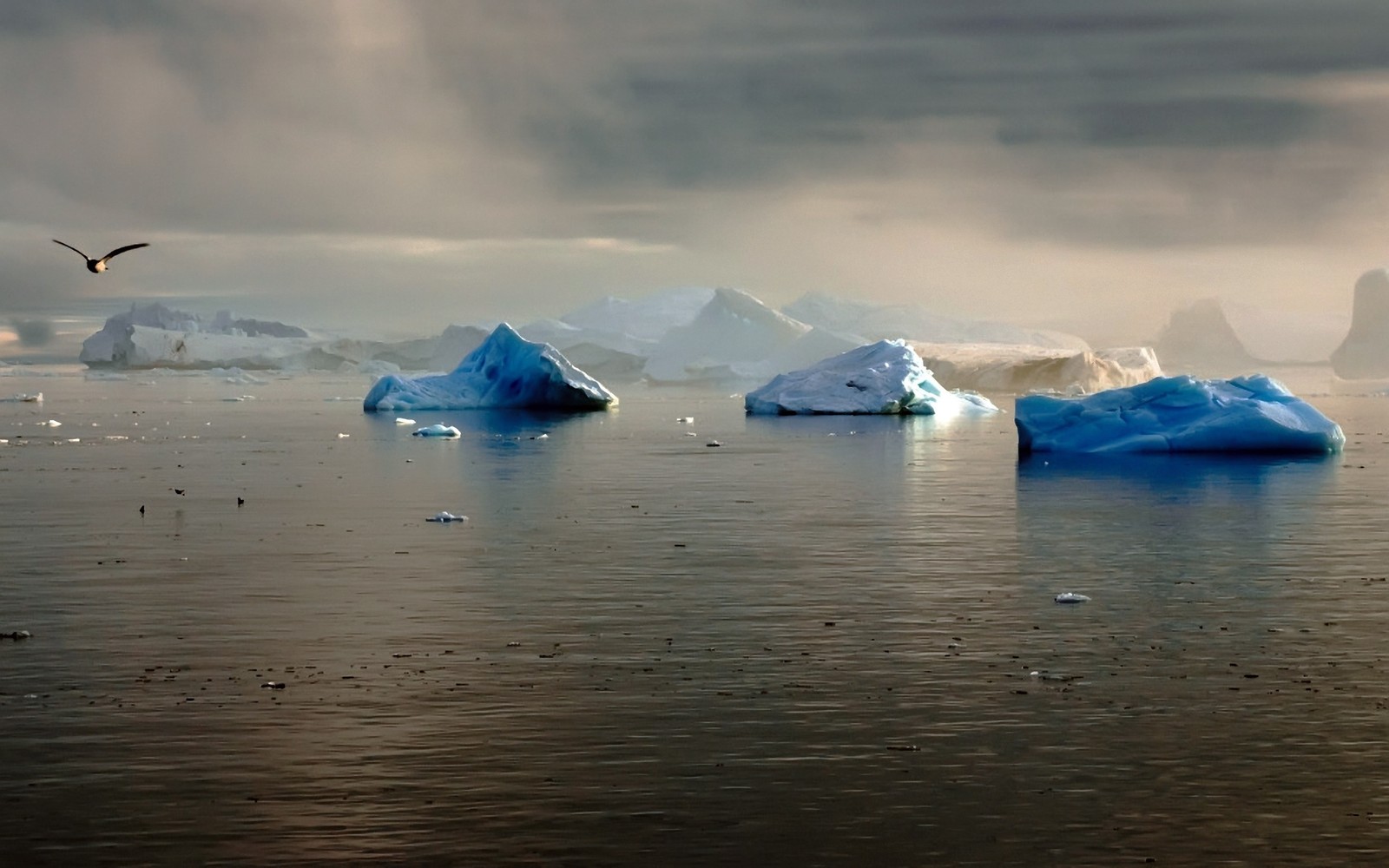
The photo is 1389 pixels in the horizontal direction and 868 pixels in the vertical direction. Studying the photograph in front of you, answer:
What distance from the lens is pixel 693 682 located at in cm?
1410

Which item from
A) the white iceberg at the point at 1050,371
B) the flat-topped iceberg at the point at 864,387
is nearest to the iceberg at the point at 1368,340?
the white iceberg at the point at 1050,371

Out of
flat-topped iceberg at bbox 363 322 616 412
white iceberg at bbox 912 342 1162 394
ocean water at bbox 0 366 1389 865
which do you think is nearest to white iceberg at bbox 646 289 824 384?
white iceberg at bbox 912 342 1162 394

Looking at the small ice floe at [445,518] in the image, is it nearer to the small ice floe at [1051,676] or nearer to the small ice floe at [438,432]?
the small ice floe at [1051,676]

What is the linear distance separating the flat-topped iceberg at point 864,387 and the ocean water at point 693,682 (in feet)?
141

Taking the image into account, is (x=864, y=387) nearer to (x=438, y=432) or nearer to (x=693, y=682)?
(x=438, y=432)

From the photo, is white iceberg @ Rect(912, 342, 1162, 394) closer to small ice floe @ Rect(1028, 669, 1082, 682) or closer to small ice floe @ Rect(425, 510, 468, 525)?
small ice floe @ Rect(425, 510, 468, 525)

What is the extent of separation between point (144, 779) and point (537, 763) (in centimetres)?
248

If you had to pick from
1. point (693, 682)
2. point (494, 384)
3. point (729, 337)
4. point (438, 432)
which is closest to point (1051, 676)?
point (693, 682)

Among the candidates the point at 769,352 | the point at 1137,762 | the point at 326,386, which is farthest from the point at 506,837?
the point at 769,352

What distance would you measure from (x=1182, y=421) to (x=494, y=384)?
38.0 m

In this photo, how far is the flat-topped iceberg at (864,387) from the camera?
246 feet

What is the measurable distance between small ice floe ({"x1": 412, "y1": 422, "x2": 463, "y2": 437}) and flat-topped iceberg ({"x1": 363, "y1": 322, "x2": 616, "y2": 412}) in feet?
63.9

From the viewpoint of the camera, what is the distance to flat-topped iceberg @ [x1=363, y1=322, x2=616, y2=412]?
250ft

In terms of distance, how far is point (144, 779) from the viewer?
1095 centimetres
